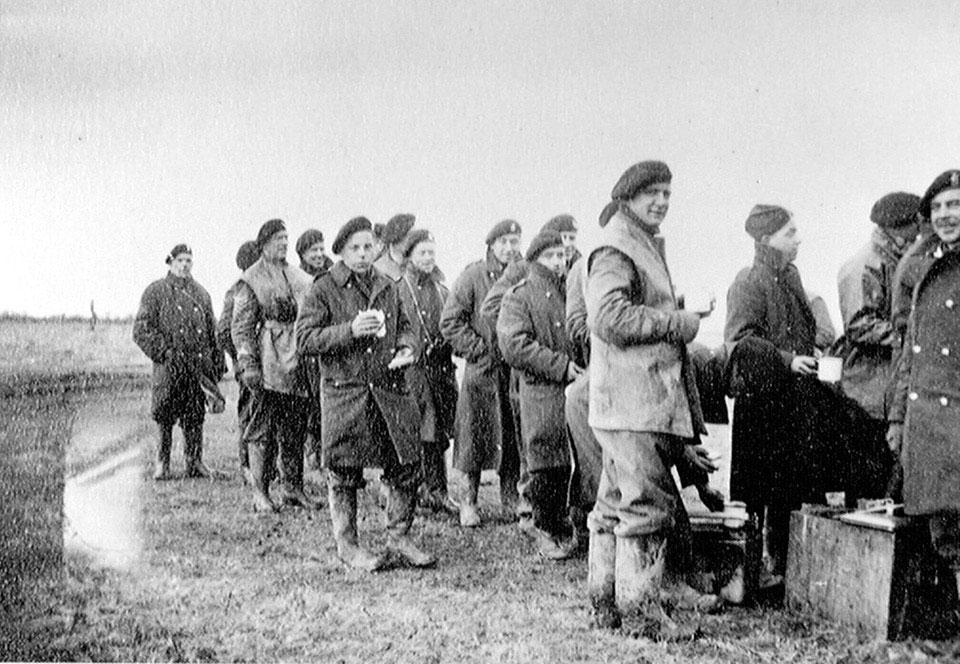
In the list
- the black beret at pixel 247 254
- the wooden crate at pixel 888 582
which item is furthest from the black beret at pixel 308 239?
the wooden crate at pixel 888 582

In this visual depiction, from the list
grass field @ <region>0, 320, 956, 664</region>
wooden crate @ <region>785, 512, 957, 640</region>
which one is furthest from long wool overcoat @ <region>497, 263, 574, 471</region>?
wooden crate @ <region>785, 512, 957, 640</region>

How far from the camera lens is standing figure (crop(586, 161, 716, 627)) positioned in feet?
9.72

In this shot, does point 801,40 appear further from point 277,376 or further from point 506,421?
point 277,376

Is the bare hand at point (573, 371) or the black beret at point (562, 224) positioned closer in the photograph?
the black beret at point (562, 224)

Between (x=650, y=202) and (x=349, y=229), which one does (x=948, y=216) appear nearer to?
(x=650, y=202)

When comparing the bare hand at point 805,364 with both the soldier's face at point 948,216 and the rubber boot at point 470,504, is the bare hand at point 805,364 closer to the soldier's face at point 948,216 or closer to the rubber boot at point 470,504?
the soldier's face at point 948,216

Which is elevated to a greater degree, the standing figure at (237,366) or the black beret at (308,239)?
the black beret at (308,239)

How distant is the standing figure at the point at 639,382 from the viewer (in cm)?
296

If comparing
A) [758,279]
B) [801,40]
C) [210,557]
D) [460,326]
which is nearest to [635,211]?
[758,279]

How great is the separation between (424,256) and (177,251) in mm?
1343

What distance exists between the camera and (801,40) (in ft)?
11.4

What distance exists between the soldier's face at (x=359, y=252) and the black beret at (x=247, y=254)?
1.41 feet

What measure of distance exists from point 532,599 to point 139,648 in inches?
53.7

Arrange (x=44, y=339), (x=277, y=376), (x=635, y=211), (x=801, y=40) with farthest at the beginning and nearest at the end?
(x=277, y=376) < (x=44, y=339) < (x=801, y=40) < (x=635, y=211)
